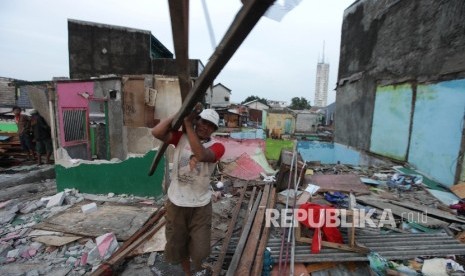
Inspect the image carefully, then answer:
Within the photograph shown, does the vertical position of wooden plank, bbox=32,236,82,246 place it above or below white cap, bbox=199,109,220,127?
below

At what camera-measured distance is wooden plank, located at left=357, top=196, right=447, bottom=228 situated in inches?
163

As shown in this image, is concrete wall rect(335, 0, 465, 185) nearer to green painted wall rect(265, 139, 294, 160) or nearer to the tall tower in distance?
green painted wall rect(265, 139, 294, 160)

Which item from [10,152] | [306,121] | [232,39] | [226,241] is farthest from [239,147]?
[306,121]

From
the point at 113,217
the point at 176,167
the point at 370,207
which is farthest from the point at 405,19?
the point at 113,217

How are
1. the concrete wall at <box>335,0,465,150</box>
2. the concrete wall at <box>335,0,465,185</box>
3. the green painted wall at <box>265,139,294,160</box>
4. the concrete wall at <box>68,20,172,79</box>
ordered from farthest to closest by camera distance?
the concrete wall at <box>68,20,172,79</box>
the green painted wall at <box>265,139,294,160</box>
the concrete wall at <box>335,0,465,150</box>
the concrete wall at <box>335,0,465,185</box>

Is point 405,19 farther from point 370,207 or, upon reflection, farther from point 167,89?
point 167,89

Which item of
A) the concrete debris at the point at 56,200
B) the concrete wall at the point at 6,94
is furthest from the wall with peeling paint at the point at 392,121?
the concrete wall at the point at 6,94

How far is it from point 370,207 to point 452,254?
1.57 metres

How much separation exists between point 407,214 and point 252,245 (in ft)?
9.43

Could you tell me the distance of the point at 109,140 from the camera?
796cm

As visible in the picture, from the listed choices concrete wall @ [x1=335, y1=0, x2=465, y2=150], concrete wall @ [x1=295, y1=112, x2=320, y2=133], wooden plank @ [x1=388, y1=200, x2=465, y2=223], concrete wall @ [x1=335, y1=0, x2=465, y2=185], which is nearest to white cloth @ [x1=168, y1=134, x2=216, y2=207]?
wooden plank @ [x1=388, y1=200, x2=465, y2=223]

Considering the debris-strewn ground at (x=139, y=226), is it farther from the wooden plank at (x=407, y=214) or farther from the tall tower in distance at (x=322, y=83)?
the tall tower in distance at (x=322, y=83)

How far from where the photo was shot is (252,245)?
3.41 meters

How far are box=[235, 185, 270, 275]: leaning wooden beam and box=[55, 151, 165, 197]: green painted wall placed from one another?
2272 mm
